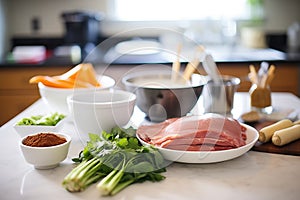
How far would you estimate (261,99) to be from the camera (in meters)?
1.62

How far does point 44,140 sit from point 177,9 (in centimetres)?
262

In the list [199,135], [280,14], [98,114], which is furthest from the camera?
[280,14]

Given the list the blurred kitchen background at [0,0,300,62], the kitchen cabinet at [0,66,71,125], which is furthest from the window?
the kitchen cabinet at [0,66,71,125]

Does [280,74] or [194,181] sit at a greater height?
[194,181]

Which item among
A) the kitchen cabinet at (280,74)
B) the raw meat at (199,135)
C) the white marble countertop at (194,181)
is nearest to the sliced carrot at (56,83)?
the white marble countertop at (194,181)

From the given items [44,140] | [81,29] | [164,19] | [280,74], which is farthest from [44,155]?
[164,19]

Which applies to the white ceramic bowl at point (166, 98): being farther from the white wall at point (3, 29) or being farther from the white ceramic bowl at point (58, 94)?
the white wall at point (3, 29)

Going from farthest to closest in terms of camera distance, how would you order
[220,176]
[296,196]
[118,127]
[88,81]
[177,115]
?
[88,81] → [177,115] → [118,127] → [220,176] → [296,196]

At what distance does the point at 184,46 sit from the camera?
10.9 ft

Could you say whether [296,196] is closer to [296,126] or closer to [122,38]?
[296,126]

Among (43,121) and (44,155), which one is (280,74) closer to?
(43,121)

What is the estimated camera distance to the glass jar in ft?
5.30

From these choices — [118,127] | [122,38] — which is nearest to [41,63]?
[122,38]

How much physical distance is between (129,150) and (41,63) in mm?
1899
